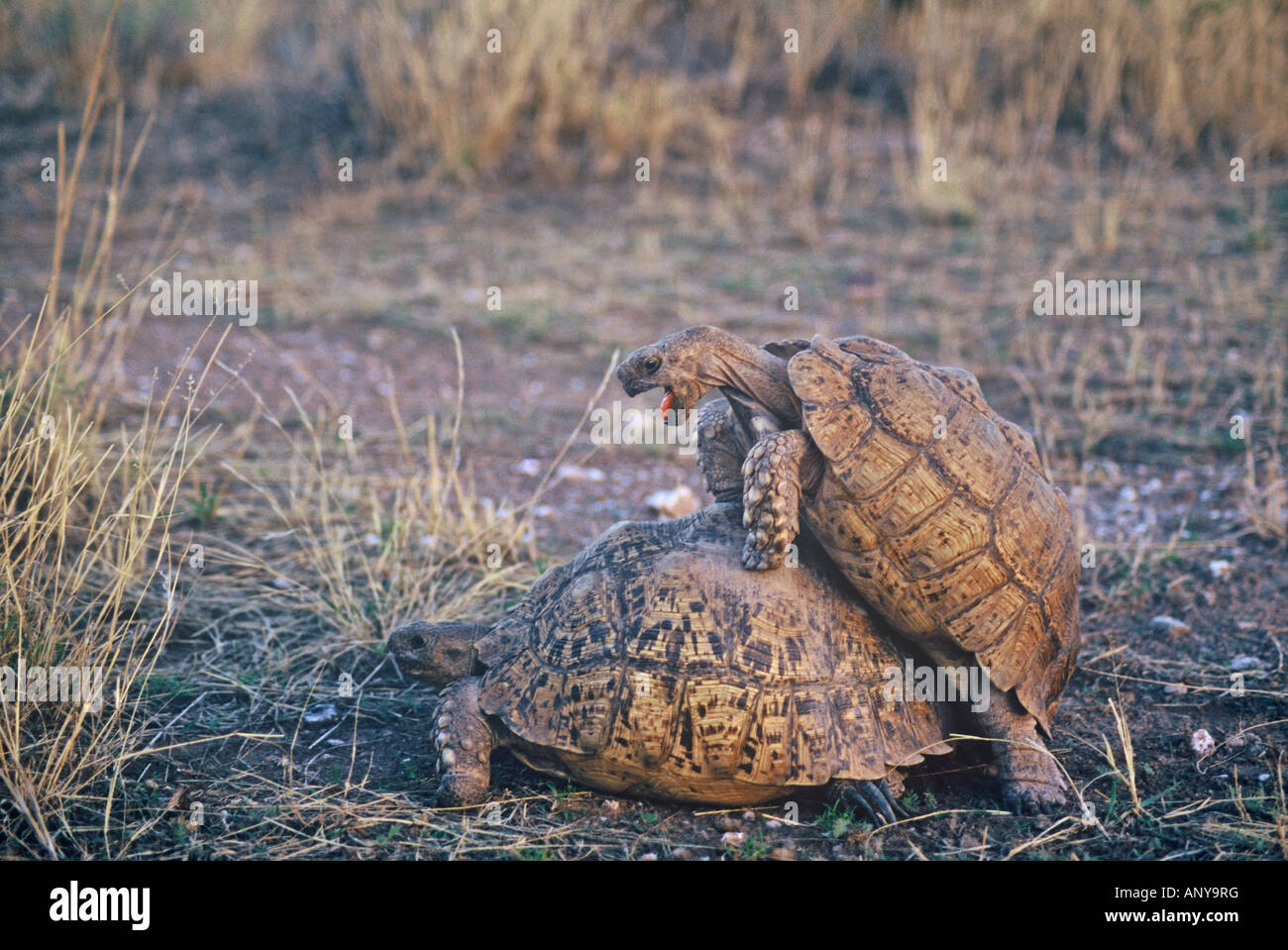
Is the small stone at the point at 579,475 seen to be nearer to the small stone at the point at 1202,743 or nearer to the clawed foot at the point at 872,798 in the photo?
the clawed foot at the point at 872,798

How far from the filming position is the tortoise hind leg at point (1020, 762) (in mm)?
3697

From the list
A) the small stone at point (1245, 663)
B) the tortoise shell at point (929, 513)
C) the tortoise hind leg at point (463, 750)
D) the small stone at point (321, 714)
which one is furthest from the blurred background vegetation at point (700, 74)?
the tortoise hind leg at point (463, 750)

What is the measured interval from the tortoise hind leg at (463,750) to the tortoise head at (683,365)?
3.90ft

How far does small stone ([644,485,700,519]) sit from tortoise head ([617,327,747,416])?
1950mm

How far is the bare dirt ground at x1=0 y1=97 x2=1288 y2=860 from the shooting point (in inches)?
142

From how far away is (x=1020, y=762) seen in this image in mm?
3742

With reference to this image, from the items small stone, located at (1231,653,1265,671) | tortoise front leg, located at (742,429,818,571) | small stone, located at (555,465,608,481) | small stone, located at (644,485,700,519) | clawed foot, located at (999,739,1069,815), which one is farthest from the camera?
small stone, located at (555,465,608,481)

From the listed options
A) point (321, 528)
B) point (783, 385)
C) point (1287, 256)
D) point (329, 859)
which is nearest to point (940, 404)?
point (783, 385)

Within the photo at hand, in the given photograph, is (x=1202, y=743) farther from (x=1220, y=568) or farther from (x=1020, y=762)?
(x=1220, y=568)

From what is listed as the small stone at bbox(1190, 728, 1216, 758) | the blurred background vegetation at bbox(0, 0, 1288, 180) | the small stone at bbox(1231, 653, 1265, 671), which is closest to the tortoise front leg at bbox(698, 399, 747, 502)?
the small stone at bbox(1190, 728, 1216, 758)

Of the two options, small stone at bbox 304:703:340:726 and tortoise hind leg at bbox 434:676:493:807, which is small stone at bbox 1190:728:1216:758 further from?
small stone at bbox 304:703:340:726

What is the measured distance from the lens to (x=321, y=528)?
5.58m

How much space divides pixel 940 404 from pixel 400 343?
17.9 feet

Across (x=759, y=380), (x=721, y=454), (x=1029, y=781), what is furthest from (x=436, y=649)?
(x=1029, y=781)
